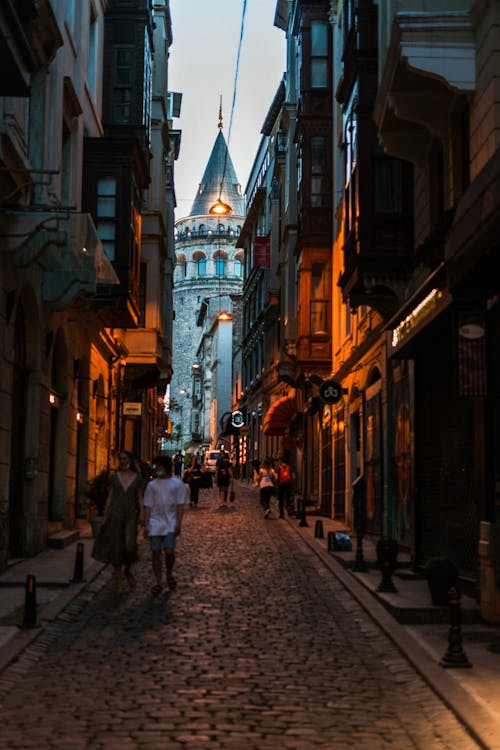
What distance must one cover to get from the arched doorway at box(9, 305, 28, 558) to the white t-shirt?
13.2 ft

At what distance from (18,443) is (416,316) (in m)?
7.57

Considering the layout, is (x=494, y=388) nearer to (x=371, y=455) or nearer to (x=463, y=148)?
(x=463, y=148)

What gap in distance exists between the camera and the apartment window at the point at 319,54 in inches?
1359

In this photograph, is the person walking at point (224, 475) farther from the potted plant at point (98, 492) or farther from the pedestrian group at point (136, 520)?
the pedestrian group at point (136, 520)

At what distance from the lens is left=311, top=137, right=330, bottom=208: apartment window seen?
110ft

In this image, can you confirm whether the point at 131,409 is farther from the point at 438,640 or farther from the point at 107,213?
the point at 438,640

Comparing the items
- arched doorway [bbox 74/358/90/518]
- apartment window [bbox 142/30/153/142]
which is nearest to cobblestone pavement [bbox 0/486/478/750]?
arched doorway [bbox 74/358/90/518]

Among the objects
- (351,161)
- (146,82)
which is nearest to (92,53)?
(146,82)

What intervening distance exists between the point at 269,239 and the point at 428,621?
44220 millimetres

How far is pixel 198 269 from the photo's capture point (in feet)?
471

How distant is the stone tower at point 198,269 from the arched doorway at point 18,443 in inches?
4640

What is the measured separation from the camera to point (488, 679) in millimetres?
8617

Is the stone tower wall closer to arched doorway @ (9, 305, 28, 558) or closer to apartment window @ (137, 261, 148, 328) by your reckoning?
apartment window @ (137, 261, 148, 328)

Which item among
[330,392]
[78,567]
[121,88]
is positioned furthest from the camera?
[121,88]
